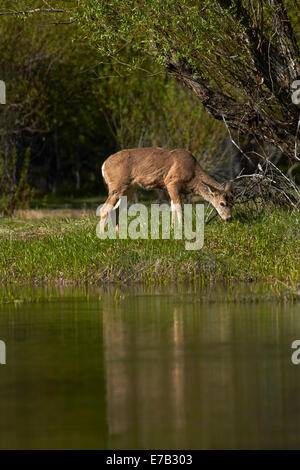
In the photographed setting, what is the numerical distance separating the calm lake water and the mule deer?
5647mm

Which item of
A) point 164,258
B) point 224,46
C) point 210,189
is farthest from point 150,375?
point 224,46

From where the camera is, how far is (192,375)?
8.55 meters

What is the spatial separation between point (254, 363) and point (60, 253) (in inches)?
296

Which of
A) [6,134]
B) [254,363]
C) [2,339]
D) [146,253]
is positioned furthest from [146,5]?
[6,134]

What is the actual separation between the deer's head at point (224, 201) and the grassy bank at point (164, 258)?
0.56 m

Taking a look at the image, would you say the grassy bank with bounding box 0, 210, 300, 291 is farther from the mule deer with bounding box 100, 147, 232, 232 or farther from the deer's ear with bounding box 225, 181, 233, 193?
the mule deer with bounding box 100, 147, 232, 232

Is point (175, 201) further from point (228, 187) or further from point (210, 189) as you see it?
point (228, 187)

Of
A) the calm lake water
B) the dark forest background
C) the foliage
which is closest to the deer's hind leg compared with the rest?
the foliage

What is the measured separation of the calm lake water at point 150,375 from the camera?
22.6ft

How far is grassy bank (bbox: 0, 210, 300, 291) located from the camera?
15.1 m

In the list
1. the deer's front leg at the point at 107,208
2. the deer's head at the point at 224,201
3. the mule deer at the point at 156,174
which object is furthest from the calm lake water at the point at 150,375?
the mule deer at the point at 156,174

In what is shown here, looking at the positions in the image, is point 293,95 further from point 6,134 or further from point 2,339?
point 6,134

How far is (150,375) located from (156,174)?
10.3 meters

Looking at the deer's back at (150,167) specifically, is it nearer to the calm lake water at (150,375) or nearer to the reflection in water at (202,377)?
the calm lake water at (150,375)
